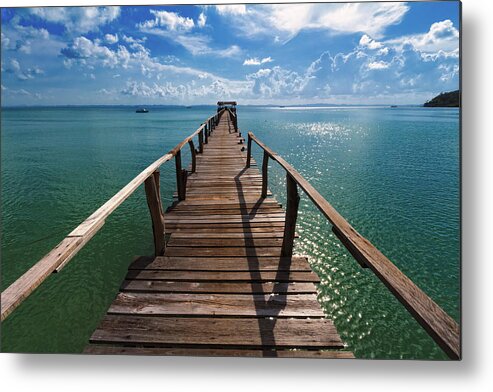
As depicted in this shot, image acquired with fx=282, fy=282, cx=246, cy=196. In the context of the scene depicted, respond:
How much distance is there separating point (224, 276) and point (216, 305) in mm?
464

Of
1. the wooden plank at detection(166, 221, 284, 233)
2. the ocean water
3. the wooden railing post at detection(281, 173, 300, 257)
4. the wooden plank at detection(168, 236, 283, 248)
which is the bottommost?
the ocean water

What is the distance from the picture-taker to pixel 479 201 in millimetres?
3000

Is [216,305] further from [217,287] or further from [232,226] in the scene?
[232,226]

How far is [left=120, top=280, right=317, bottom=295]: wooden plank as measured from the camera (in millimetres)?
2871

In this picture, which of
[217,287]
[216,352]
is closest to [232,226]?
[217,287]

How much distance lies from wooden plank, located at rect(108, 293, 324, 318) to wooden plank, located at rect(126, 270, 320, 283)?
0.82 feet

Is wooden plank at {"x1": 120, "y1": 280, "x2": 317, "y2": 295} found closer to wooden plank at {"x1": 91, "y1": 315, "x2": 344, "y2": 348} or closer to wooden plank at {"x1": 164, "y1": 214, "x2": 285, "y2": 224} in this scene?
wooden plank at {"x1": 91, "y1": 315, "x2": 344, "y2": 348}

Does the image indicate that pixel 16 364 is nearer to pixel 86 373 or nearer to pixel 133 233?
pixel 86 373

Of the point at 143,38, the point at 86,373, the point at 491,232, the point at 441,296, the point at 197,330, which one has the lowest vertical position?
the point at 441,296

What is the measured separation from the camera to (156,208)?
337cm

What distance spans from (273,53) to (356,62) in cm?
147

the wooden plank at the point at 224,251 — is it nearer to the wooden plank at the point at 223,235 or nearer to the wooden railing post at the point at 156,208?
the wooden railing post at the point at 156,208

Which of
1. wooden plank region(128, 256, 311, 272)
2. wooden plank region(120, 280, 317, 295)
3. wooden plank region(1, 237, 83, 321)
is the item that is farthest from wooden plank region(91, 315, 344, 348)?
wooden plank region(1, 237, 83, 321)

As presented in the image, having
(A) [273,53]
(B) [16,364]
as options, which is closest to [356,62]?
(A) [273,53]
